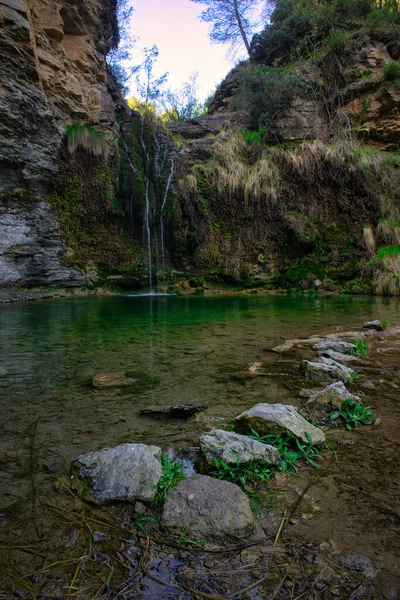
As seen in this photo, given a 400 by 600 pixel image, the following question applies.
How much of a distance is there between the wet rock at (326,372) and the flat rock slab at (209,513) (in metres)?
1.59

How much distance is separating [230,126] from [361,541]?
16776 mm

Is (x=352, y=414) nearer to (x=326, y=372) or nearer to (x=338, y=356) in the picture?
(x=326, y=372)

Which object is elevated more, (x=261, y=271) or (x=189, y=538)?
(x=261, y=271)

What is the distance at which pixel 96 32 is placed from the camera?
12383mm

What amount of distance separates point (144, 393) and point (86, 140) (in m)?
11.2

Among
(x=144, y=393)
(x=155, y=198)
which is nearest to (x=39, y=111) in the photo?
(x=155, y=198)

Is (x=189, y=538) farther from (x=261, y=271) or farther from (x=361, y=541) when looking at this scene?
(x=261, y=271)

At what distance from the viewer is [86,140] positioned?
11.1 metres

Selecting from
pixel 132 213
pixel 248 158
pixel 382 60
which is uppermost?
pixel 382 60

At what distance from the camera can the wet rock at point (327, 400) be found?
194 cm

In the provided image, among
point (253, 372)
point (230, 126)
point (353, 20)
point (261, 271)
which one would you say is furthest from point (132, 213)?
point (353, 20)

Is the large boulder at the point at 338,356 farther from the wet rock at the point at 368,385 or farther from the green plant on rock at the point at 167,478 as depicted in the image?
the green plant on rock at the point at 167,478

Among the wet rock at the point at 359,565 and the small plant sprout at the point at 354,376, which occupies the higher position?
the wet rock at the point at 359,565

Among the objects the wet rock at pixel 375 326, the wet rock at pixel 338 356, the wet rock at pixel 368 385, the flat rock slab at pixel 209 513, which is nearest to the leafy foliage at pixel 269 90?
the wet rock at pixel 375 326
